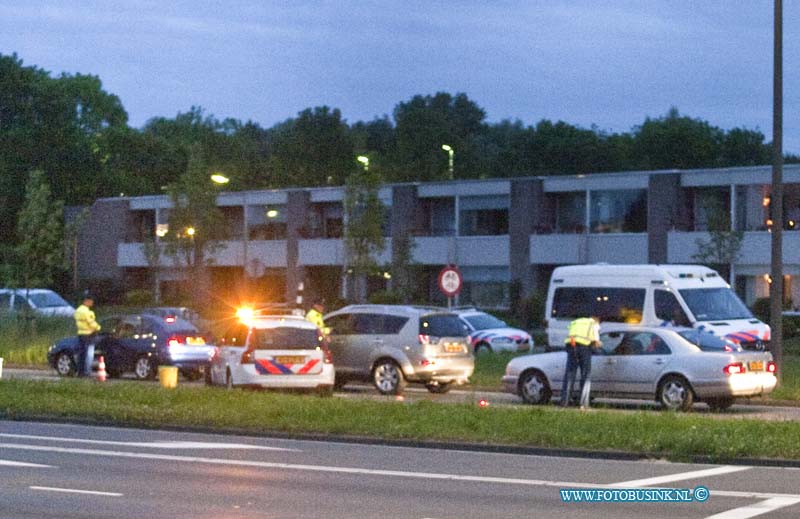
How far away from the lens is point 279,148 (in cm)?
12350

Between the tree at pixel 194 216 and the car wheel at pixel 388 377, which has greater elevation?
the tree at pixel 194 216

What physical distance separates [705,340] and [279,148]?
100 m

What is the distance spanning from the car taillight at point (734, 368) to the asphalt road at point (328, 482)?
736 cm

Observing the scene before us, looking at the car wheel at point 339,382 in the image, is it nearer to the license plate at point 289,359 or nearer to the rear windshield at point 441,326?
the rear windshield at point 441,326

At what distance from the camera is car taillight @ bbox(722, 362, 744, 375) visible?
80.6ft

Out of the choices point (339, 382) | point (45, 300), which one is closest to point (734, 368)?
point (339, 382)

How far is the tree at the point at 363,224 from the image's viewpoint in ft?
206

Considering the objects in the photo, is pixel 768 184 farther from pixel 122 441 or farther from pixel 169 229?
pixel 122 441

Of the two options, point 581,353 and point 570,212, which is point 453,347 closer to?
point 581,353

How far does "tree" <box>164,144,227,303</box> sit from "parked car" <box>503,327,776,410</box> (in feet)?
146

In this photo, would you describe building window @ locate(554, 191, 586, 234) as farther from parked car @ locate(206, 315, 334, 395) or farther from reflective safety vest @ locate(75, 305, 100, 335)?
parked car @ locate(206, 315, 334, 395)

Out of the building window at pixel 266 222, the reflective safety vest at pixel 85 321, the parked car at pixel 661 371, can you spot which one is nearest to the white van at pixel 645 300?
the parked car at pixel 661 371

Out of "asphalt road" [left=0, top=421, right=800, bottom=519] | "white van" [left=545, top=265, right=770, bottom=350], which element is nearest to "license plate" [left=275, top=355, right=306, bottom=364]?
"asphalt road" [left=0, top=421, right=800, bottom=519]

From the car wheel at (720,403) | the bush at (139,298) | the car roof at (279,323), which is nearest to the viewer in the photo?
the car wheel at (720,403)
